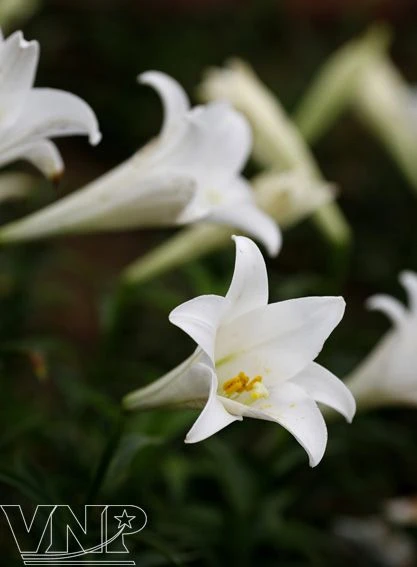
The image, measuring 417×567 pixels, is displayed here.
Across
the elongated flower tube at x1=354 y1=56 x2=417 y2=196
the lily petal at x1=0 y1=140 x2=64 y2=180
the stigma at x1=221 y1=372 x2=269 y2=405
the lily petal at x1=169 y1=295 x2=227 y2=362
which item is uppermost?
the lily petal at x1=0 y1=140 x2=64 y2=180

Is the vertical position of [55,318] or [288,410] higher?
[288,410]

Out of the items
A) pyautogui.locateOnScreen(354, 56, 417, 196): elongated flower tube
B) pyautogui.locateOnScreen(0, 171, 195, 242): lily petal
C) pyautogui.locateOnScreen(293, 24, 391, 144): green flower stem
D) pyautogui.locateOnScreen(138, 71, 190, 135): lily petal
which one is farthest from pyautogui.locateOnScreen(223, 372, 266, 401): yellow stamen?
pyautogui.locateOnScreen(354, 56, 417, 196): elongated flower tube

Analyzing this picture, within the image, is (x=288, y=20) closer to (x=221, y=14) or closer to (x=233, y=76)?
(x=221, y=14)

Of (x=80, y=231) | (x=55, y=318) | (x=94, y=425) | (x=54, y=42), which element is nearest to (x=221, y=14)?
(x=54, y=42)

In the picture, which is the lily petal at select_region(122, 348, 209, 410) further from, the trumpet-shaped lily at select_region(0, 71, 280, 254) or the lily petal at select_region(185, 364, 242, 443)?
the trumpet-shaped lily at select_region(0, 71, 280, 254)

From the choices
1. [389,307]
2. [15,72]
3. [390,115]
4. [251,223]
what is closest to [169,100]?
[251,223]
